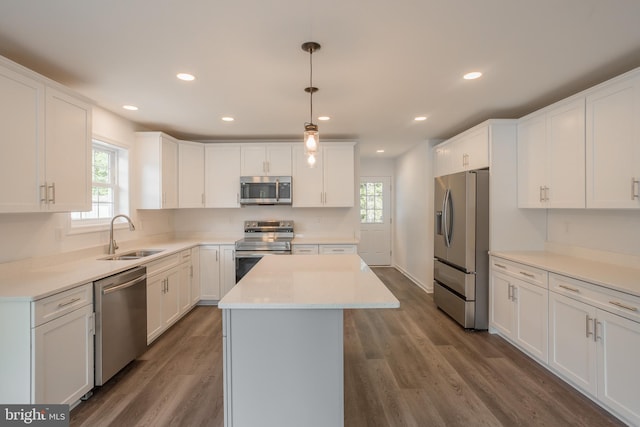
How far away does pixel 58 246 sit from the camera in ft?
8.77

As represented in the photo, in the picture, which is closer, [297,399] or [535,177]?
[297,399]

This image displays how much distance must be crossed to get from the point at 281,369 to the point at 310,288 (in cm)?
46

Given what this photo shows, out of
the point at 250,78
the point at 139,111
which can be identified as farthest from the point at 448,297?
the point at 139,111

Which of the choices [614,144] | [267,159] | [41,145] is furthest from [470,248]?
[41,145]

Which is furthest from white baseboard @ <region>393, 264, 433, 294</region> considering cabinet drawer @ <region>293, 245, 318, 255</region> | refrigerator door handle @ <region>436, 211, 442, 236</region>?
cabinet drawer @ <region>293, 245, 318, 255</region>

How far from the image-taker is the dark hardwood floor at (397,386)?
79.1 inches

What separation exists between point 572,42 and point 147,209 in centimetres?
454

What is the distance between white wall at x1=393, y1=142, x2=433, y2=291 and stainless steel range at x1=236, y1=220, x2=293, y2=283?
221 cm

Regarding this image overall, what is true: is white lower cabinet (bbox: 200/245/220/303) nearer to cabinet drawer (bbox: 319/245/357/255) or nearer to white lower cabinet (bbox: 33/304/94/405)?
cabinet drawer (bbox: 319/245/357/255)

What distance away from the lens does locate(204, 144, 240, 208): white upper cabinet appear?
4.54 metres

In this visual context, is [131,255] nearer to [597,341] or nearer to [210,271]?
[210,271]

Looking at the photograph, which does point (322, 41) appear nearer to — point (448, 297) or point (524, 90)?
point (524, 90)

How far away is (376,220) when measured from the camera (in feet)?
22.9

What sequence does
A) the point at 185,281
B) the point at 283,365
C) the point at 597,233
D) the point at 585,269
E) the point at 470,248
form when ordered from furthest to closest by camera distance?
the point at 185,281 < the point at 470,248 < the point at 597,233 < the point at 585,269 < the point at 283,365
